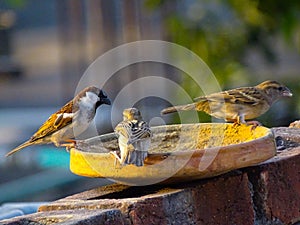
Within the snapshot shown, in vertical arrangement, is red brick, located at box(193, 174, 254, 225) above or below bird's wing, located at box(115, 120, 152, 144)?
below

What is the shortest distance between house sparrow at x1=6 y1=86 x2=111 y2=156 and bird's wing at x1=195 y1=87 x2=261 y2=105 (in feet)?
1.80

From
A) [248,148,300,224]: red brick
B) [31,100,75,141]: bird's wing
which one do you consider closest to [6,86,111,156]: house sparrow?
[31,100,75,141]: bird's wing

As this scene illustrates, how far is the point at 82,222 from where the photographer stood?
1.52 m

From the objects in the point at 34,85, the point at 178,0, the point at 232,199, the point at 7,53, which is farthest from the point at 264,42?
the point at 34,85

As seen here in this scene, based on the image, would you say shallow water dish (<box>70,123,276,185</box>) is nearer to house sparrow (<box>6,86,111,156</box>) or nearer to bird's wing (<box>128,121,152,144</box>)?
bird's wing (<box>128,121,152,144</box>)

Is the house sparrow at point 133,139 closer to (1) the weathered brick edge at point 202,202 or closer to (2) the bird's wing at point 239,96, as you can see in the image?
(1) the weathered brick edge at point 202,202

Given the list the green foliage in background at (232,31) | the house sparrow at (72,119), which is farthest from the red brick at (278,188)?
the green foliage in background at (232,31)

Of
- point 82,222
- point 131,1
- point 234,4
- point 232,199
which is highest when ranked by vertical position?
point 131,1

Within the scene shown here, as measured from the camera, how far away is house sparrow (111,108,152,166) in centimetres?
175

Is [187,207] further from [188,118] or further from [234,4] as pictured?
[234,4]

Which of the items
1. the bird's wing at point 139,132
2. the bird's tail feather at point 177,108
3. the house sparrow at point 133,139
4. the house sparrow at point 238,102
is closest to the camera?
the house sparrow at point 133,139

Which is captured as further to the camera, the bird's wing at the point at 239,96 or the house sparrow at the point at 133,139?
the bird's wing at the point at 239,96

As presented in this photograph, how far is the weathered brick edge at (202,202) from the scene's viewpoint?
1634 millimetres

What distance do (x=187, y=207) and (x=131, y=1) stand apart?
5.92 meters
